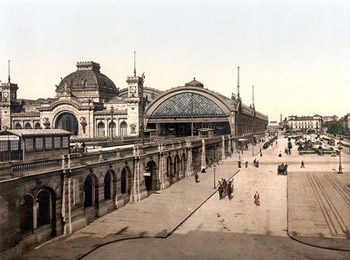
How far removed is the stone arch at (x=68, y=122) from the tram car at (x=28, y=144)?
184ft

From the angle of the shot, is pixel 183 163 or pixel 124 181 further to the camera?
pixel 183 163

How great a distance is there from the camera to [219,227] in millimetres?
26500

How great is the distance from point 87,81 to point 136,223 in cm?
7835

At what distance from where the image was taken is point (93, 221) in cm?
2814

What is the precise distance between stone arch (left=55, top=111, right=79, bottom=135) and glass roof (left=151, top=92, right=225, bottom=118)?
2181cm

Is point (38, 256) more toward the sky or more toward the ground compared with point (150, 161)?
more toward the ground

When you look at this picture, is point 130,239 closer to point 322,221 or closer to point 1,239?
point 1,239

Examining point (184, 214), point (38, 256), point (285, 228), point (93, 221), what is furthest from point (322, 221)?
point (38, 256)

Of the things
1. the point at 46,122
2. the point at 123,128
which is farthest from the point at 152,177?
the point at 46,122

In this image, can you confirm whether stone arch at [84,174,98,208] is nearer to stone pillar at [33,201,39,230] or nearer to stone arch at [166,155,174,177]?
stone pillar at [33,201,39,230]

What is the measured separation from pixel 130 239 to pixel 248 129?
336 ft

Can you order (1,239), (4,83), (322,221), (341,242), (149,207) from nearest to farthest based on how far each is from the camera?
1. (1,239)
2. (341,242)
3. (322,221)
4. (149,207)
5. (4,83)

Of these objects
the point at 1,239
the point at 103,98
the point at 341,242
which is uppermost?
the point at 103,98

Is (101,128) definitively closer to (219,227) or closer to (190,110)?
(190,110)
